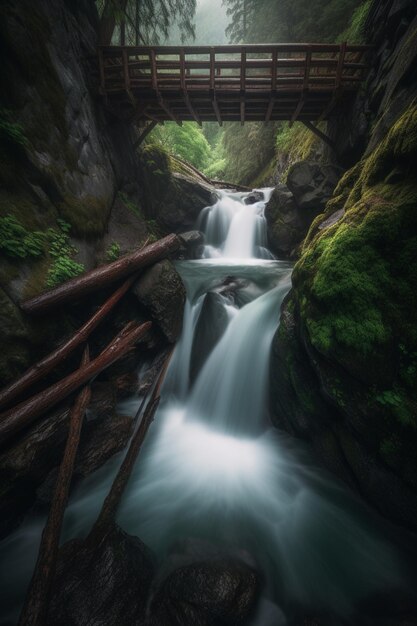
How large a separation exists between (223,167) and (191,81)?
17.4 m

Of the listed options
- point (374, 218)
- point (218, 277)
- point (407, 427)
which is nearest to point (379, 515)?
point (407, 427)

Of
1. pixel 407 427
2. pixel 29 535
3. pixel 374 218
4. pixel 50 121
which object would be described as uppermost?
pixel 50 121

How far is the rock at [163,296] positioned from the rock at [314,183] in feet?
20.5

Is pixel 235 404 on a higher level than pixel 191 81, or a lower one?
lower

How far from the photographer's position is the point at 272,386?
14.8 ft

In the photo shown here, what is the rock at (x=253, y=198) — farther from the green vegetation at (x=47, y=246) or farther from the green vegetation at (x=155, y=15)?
the green vegetation at (x=47, y=246)

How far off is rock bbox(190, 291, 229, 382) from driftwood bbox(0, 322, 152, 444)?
60.6 inches

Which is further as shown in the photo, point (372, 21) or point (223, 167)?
point (223, 167)

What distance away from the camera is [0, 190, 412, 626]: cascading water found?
8.65 ft

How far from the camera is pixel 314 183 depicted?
9062 millimetres

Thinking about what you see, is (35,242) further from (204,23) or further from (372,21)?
(204,23)

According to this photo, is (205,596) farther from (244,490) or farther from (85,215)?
(85,215)

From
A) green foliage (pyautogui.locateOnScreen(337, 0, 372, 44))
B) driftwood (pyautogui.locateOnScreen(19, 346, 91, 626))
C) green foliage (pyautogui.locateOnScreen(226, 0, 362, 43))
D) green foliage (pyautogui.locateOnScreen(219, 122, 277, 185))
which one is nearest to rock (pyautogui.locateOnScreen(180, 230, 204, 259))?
green foliage (pyautogui.locateOnScreen(337, 0, 372, 44))

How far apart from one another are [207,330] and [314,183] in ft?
23.1
